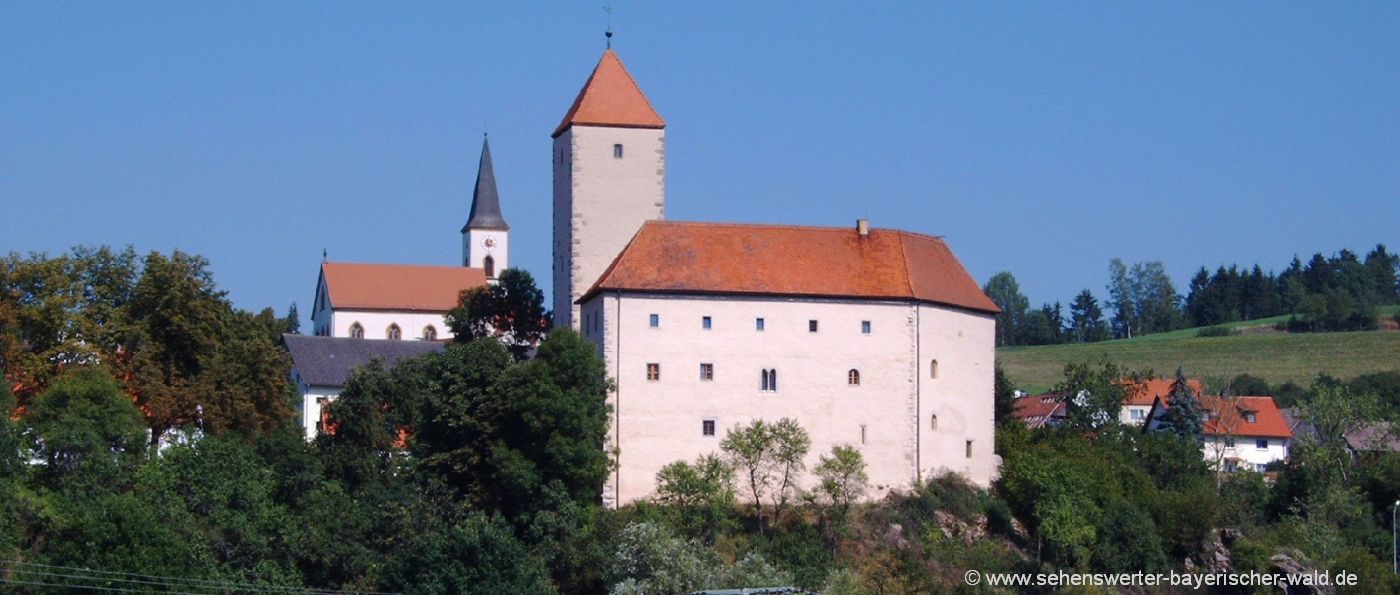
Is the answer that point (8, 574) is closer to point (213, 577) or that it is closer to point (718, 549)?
point (213, 577)

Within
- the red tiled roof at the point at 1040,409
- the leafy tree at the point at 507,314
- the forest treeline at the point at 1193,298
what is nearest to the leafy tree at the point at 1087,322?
the forest treeline at the point at 1193,298

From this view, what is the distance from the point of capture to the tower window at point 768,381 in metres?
53.9

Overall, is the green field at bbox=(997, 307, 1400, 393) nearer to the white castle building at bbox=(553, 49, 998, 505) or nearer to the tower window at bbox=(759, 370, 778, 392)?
the white castle building at bbox=(553, 49, 998, 505)

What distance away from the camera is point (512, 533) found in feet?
163

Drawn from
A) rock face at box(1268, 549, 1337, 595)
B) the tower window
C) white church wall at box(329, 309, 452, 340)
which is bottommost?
rock face at box(1268, 549, 1337, 595)

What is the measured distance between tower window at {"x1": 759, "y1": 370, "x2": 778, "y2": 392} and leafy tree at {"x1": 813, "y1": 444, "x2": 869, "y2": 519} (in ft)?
7.94

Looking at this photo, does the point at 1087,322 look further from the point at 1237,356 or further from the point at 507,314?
the point at 507,314

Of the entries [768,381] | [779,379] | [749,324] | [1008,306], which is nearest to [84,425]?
[749,324]

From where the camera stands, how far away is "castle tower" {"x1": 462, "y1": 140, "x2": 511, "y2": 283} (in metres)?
112

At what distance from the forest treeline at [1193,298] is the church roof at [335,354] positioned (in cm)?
7297

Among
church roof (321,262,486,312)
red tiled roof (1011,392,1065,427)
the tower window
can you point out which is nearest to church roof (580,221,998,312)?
the tower window

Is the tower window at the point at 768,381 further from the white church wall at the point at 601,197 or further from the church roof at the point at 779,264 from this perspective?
the white church wall at the point at 601,197

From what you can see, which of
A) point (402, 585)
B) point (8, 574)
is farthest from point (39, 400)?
point (402, 585)

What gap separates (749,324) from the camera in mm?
54156
